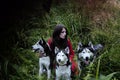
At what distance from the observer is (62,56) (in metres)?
4.19

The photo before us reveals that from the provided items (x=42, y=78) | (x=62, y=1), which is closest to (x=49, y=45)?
(x=42, y=78)

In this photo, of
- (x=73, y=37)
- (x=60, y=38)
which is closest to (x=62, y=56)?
(x=60, y=38)

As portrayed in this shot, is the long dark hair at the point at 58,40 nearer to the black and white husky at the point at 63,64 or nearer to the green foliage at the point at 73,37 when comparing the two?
the black and white husky at the point at 63,64

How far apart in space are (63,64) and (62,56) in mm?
88

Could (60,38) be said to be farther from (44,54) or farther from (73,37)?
(73,37)

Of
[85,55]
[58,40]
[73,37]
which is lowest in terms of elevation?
[85,55]

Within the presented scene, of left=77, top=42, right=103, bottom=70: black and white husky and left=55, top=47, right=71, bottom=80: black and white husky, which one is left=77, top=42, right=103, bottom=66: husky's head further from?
left=55, top=47, right=71, bottom=80: black and white husky

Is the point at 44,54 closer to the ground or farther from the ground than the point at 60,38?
closer to the ground

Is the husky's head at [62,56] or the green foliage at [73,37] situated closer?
the husky's head at [62,56]

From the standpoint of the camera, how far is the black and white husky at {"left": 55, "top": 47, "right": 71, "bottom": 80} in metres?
4.20

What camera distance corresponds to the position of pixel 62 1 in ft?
20.4

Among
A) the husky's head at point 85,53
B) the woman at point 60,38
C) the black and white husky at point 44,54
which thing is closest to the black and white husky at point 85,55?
the husky's head at point 85,53

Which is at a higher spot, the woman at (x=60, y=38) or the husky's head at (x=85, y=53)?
the woman at (x=60, y=38)

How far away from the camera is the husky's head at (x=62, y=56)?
4.19 metres
